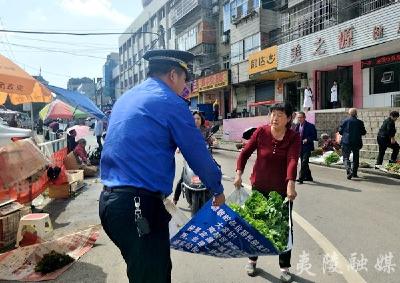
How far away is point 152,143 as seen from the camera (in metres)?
2.45

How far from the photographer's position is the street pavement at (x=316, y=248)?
14.5 ft

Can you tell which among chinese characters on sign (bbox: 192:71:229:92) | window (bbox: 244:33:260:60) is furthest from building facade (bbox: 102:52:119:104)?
window (bbox: 244:33:260:60)

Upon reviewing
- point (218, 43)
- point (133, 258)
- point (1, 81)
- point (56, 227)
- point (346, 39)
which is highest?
point (218, 43)

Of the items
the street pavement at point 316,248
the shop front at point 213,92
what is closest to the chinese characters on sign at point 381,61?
the street pavement at point 316,248

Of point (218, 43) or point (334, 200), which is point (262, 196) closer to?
point (334, 200)

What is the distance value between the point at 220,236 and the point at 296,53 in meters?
20.4

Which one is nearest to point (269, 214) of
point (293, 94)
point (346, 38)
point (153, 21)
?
point (346, 38)

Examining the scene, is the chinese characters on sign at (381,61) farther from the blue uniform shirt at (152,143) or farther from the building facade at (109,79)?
the building facade at (109,79)

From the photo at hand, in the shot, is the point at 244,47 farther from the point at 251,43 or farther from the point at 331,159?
Answer: the point at 331,159

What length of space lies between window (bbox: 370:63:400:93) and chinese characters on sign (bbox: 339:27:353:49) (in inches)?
102

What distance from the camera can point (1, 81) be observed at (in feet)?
20.4

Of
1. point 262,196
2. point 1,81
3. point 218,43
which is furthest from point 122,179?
point 218,43

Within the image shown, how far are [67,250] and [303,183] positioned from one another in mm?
6474

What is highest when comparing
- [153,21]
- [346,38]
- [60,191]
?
[153,21]
